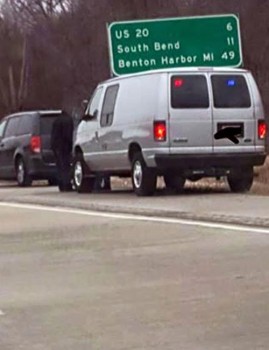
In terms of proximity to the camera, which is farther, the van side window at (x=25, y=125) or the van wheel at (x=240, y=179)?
the van side window at (x=25, y=125)

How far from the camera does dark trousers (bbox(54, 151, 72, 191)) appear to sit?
74.1 ft

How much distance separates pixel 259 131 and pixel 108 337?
10935 millimetres

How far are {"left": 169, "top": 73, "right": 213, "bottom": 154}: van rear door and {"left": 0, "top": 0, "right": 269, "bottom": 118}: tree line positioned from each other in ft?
69.1

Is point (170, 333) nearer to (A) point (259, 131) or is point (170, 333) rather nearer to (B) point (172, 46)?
(A) point (259, 131)

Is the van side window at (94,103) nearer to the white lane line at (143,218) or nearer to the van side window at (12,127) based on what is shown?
the white lane line at (143,218)

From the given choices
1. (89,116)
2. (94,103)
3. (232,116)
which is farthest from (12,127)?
(232,116)

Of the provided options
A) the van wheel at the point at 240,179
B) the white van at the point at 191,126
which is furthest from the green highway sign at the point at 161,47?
the white van at the point at 191,126

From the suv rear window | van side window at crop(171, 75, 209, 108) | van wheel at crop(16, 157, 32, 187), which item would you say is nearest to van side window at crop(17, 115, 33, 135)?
the suv rear window

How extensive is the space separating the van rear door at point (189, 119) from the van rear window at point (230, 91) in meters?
0.20

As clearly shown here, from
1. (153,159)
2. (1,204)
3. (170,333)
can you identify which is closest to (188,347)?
(170,333)

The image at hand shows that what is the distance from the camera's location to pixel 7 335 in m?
8.12

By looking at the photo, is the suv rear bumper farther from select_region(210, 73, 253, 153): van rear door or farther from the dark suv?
the dark suv

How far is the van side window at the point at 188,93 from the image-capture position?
1814 centimetres

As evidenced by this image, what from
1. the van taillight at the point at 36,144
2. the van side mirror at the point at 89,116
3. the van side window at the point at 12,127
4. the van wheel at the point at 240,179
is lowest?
the van wheel at the point at 240,179
